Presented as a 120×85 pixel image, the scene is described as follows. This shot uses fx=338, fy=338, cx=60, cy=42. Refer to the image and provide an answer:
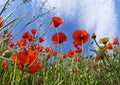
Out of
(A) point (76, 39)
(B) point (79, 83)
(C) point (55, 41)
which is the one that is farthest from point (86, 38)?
(B) point (79, 83)

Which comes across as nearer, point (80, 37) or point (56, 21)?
point (80, 37)

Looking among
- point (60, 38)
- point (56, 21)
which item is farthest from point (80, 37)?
point (56, 21)

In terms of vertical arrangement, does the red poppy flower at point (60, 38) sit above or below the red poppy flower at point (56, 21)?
below

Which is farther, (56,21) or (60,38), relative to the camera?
(56,21)

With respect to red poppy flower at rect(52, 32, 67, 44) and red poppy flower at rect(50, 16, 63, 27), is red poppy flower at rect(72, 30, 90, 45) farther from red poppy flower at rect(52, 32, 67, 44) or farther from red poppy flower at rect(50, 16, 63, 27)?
red poppy flower at rect(50, 16, 63, 27)

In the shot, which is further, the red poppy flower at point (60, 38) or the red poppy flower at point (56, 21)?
the red poppy flower at point (56, 21)

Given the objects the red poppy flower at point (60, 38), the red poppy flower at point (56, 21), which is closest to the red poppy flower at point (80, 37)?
the red poppy flower at point (60, 38)

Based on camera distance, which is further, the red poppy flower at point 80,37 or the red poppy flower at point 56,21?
the red poppy flower at point 56,21

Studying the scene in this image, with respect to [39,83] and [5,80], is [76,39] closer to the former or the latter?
[39,83]

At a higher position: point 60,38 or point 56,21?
point 56,21

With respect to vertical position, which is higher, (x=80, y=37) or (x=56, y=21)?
(x=56, y=21)

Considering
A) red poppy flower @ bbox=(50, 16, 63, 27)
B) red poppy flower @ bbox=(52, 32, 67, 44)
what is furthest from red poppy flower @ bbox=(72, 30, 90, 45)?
red poppy flower @ bbox=(50, 16, 63, 27)

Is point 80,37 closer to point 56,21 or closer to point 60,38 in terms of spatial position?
point 60,38

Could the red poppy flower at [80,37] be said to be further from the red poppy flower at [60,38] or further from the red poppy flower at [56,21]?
the red poppy flower at [56,21]
